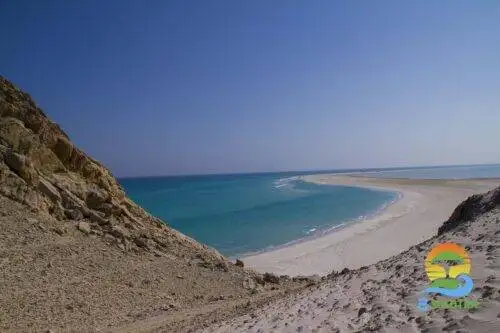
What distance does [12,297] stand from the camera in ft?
23.7

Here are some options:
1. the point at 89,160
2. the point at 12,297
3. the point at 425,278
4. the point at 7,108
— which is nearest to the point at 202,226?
the point at 89,160

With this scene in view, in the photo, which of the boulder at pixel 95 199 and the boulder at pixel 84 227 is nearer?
the boulder at pixel 84 227

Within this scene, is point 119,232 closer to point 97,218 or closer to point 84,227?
point 97,218

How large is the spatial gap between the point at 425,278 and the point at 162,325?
16.6ft

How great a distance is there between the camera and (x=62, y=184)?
37.0 ft

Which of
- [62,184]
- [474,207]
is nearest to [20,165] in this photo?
[62,184]

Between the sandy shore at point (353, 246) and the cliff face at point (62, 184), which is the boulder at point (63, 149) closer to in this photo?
the cliff face at point (62, 184)

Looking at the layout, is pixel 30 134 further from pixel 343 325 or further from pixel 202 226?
pixel 202 226
